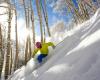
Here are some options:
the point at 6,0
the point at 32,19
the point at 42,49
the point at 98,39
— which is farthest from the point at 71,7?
the point at 98,39

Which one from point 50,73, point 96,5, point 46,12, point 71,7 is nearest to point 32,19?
point 46,12

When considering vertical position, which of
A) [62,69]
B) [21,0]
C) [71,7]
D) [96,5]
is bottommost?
[62,69]

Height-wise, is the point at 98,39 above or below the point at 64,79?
above

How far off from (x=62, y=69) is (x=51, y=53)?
2.27 metres

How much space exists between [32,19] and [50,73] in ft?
37.0

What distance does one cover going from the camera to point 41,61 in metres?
4.35

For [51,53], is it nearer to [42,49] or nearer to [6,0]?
[42,49]

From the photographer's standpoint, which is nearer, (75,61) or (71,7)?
(75,61)

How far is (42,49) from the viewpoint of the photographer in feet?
14.5

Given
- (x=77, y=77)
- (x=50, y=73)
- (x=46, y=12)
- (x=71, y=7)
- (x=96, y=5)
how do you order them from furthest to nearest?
(x=46, y=12), (x=71, y=7), (x=96, y=5), (x=50, y=73), (x=77, y=77)

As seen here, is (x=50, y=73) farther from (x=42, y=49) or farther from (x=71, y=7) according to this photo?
(x=71, y=7)

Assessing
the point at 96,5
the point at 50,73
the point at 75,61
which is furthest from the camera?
the point at 96,5

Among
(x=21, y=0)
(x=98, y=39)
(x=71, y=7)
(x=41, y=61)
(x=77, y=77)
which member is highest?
(x=21, y=0)

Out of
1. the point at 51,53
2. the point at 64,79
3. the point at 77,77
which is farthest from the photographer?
the point at 51,53
